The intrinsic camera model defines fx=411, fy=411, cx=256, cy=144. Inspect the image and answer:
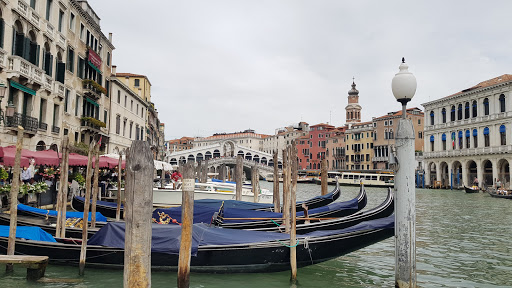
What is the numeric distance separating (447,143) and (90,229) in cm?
3056

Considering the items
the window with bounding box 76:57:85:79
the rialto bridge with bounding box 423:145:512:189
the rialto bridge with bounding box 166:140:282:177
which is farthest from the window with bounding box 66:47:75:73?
the rialto bridge with bounding box 166:140:282:177

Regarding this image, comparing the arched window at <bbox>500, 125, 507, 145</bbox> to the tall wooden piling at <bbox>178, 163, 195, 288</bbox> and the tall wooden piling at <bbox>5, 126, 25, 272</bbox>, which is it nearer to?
the tall wooden piling at <bbox>178, 163, 195, 288</bbox>

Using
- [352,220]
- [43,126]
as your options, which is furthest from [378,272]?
[43,126]

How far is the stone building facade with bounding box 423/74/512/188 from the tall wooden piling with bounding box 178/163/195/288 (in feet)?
88.2

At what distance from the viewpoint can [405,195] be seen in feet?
12.1

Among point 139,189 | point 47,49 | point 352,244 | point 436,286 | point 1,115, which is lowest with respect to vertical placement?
point 436,286

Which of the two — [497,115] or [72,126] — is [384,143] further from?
[72,126]

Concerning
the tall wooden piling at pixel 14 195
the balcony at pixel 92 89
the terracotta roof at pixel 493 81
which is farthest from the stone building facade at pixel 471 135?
the tall wooden piling at pixel 14 195

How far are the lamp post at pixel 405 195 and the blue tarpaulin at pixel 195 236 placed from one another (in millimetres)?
1743

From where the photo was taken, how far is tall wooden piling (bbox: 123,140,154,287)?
329 cm

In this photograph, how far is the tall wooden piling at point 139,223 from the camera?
329 cm

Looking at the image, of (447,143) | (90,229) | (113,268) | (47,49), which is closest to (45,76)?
(47,49)

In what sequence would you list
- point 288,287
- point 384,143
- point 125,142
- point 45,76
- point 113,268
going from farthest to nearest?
point 384,143, point 125,142, point 45,76, point 113,268, point 288,287

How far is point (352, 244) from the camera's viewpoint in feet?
18.0
